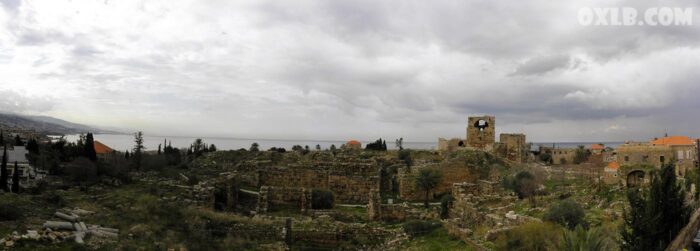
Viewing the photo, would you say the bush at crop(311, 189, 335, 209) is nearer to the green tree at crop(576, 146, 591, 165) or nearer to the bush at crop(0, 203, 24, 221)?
the bush at crop(0, 203, 24, 221)

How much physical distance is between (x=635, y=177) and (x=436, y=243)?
13.5 m

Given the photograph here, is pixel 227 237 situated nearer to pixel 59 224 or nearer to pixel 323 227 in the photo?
pixel 323 227

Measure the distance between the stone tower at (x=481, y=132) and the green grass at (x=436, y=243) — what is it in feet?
91.9

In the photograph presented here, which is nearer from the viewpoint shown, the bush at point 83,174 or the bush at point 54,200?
the bush at point 54,200

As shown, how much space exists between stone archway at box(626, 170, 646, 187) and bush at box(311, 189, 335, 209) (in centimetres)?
1439

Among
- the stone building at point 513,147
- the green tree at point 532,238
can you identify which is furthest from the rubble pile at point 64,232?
the stone building at point 513,147

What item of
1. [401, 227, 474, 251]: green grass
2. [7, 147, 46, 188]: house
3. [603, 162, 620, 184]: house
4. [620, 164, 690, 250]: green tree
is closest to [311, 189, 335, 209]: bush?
[401, 227, 474, 251]: green grass

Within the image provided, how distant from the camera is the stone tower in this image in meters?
43.1

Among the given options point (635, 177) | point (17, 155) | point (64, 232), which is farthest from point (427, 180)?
point (17, 155)

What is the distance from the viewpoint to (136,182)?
25828mm

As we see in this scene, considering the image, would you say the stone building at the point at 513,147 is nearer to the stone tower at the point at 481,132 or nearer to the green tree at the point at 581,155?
the stone tower at the point at 481,132

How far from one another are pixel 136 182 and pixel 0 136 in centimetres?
3320

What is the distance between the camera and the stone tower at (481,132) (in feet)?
141

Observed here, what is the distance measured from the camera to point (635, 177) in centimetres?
2264
